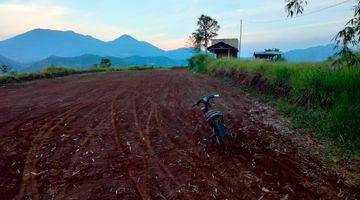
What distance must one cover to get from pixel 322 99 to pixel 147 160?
6.46m

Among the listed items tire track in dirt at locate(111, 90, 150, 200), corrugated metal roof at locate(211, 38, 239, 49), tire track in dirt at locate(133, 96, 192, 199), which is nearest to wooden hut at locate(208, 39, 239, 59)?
corrugated metal roof at locate(211, 38, 239, 49)

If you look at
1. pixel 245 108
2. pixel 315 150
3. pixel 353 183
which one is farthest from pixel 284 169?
pixel 245 108

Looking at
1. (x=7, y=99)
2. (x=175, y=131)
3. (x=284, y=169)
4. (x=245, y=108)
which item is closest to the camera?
(x=284, y=169)

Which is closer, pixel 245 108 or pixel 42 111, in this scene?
pixel 42 111

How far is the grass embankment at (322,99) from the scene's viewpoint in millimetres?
9289

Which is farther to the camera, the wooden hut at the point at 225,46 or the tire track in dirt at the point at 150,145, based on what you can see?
the wooden hut at the point at 225,46

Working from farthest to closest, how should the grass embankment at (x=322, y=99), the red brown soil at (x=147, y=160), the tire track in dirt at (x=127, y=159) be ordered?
1. the grass embankment at (x=322, y=99)
2. the red brown soil at (x=147, y=160)
3. the tire track in dirt at (x=127, y=159)

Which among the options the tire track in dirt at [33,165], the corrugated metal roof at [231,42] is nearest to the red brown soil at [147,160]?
the tire track in dirt at [33,165]

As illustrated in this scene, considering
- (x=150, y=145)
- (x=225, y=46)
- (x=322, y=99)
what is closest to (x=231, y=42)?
(x=225, y=46)

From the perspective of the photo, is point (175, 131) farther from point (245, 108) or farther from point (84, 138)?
point (245, 108)

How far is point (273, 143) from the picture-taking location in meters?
9.05

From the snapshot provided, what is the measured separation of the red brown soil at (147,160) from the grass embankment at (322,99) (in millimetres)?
1203

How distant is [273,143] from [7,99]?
11.7 meters

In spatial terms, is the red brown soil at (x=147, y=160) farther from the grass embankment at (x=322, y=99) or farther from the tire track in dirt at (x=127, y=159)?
the grass embankment at (x=322, y=99)
